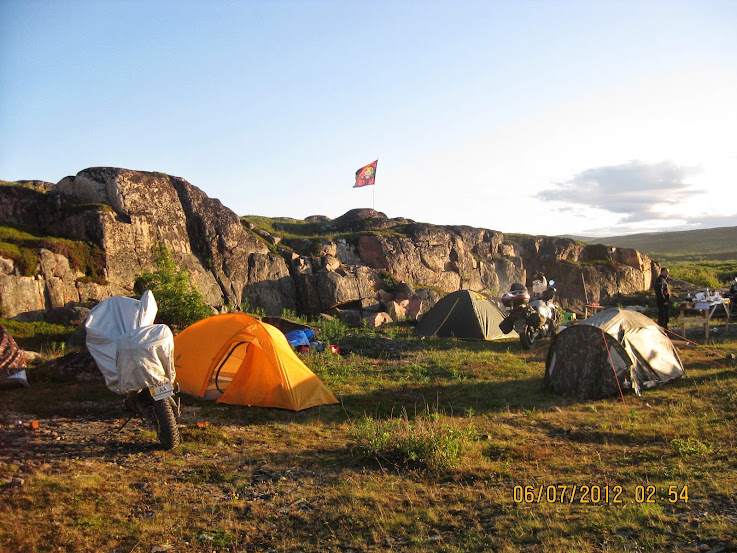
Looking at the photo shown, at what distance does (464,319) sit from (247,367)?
822cm

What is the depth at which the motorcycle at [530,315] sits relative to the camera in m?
13.8

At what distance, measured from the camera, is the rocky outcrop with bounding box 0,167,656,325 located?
14953mm

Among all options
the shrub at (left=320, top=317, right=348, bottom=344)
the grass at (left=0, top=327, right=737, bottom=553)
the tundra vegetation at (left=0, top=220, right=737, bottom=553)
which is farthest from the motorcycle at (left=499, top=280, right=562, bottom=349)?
the grass at (left=0, top=327, right=737, bottom=553)

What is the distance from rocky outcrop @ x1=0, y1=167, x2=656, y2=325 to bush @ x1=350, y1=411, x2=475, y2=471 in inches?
398

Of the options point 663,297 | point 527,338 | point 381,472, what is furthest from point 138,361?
point 663,297

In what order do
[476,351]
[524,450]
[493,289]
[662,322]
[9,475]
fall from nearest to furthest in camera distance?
[9,475] → [524,450] → [476,351] → [662,322] → [493,289]

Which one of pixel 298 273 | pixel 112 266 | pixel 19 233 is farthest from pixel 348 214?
pixel 19 233

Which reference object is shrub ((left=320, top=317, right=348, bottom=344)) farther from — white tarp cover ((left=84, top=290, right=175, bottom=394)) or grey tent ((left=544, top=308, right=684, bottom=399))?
white tarp cover ((left=84, top=290, right=175, bottom=394))

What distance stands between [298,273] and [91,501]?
14436mm

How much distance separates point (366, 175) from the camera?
24594mm

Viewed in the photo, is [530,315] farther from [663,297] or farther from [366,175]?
[366,175]

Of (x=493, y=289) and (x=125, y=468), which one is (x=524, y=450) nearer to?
(x=125, y=468)

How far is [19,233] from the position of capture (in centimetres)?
1420

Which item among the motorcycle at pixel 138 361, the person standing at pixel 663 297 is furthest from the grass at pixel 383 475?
the person standing at pixel 663 297
